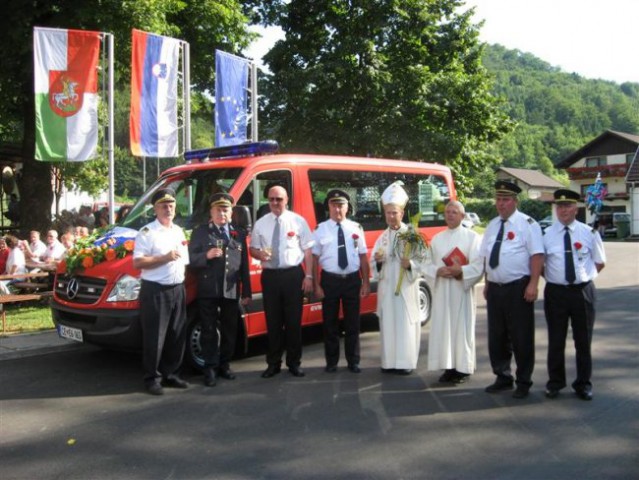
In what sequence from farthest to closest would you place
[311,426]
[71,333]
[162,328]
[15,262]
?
[15,262], [71,333], [162,328], [311,426]

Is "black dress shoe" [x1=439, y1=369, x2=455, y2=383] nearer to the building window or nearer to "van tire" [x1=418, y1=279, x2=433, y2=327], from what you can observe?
"van tire" [x1=418, y1=279, x2=433, y2=327]

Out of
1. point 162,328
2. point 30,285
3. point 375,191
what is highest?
point 375,191

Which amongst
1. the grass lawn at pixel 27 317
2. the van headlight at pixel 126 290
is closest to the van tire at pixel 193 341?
the van headlight at pixel 126 290

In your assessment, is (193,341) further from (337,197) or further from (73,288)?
(337,197)

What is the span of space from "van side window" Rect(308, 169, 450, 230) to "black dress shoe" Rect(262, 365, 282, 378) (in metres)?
2.09

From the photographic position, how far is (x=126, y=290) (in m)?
6.51

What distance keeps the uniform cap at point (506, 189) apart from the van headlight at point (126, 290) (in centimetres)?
370

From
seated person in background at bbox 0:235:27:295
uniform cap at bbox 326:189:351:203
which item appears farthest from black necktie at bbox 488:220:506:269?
seated person in background at bbox 0:235:27:295

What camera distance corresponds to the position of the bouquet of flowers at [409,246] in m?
6.81

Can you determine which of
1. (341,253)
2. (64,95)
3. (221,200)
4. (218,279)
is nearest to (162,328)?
(218,279)

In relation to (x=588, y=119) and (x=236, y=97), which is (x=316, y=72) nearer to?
(x=236, y=97)

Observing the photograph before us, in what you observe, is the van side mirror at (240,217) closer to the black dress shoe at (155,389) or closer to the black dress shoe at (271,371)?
the black dress shoe at (271,371)

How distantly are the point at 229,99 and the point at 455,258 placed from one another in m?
8.79

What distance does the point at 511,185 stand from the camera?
6.18 meters
